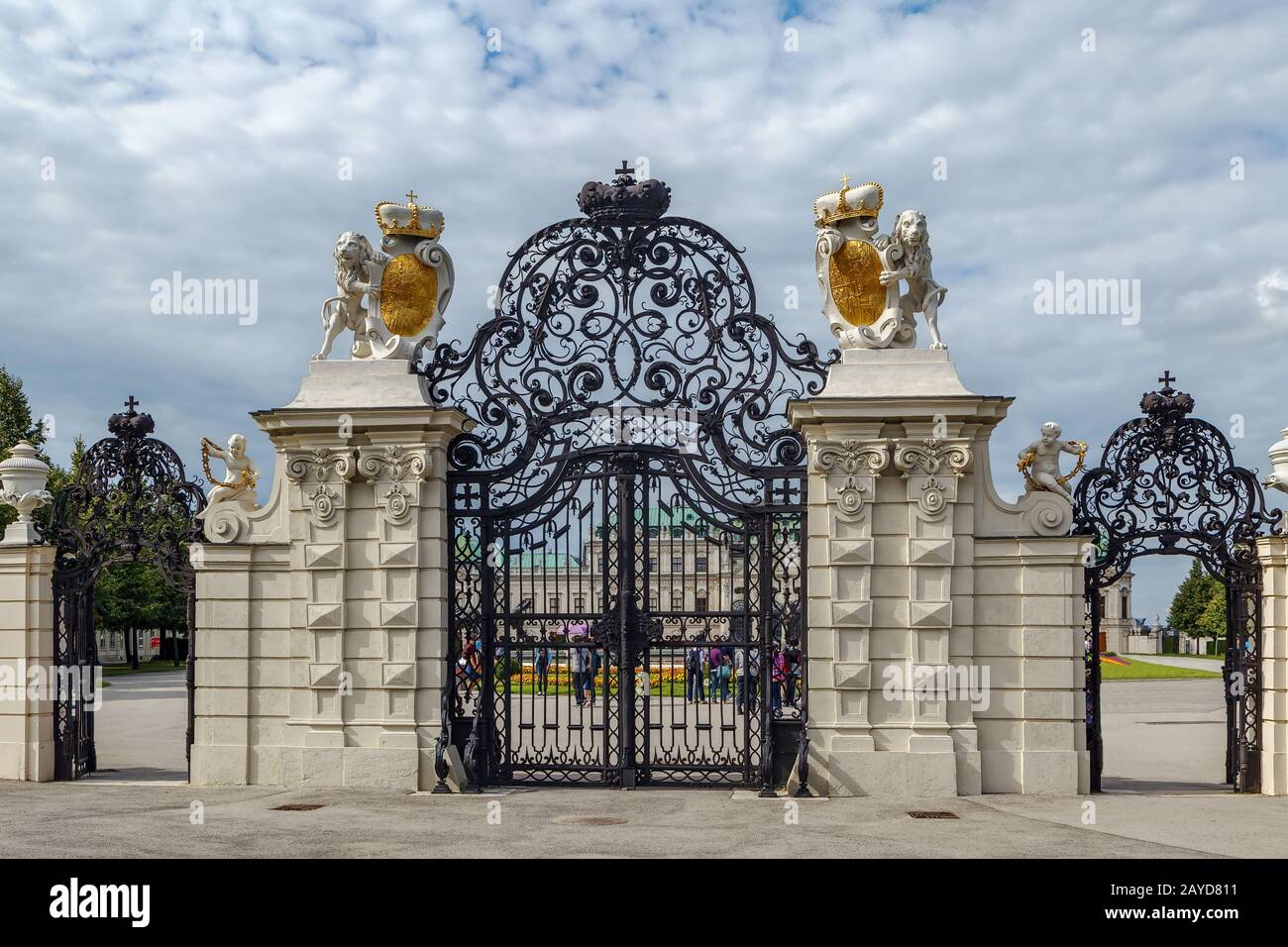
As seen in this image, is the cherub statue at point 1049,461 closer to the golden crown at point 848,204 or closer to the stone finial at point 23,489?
the golden crown at point 848,204

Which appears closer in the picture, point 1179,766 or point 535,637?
point 535,637

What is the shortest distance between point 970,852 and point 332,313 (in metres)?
8.79

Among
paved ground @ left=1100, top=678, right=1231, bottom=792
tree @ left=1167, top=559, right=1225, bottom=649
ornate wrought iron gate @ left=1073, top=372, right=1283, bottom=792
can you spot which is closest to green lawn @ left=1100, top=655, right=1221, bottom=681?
paved ground @ left=1100, top=678, right=1231, bottom=792

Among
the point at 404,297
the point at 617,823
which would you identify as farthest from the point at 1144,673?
Result: the point at 617,823

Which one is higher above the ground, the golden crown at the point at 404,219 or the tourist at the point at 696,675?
the golden crown at the point at 404,219

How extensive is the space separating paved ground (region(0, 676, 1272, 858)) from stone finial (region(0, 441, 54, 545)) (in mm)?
2854

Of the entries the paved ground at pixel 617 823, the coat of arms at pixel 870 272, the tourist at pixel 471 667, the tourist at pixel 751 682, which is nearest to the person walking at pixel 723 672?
the tourist at pixel 751 682

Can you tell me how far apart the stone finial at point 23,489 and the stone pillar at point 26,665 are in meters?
0.17

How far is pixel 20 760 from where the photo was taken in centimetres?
1558

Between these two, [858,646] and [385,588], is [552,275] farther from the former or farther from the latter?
[858,646]

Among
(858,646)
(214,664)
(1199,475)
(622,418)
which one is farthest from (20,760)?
(1199,475)

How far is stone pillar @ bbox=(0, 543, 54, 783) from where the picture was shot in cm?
1550

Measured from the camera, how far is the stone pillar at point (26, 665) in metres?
15.5

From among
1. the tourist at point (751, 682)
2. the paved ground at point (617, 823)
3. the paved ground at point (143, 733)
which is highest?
the tourist at point (751, 682)
